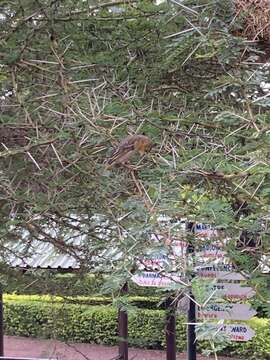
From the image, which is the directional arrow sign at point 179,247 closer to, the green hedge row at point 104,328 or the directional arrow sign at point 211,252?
the directional arrow sign at point 211,252

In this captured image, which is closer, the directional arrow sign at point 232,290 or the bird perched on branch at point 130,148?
the directional arrow sign at point 232,290

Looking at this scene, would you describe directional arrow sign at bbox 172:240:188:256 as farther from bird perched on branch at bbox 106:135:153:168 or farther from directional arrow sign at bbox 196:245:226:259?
bird perched on branch at bbox 106:135:153:168

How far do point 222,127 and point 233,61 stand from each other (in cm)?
15

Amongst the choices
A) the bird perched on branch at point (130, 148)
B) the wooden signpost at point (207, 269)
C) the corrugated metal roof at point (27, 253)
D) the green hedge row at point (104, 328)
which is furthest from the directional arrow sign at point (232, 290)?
the green hedge row at point (104, 328)

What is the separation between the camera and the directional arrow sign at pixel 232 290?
72 cm

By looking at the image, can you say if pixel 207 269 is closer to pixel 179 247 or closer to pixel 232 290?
pixel 179 247

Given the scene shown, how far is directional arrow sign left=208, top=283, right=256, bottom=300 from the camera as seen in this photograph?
72cm

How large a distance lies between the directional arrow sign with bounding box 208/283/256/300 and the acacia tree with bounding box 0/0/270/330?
5 centimetres

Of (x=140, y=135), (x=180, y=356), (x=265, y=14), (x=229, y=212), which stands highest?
(x=265, y=14)

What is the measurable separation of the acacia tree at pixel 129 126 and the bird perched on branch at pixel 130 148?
0.03 meters

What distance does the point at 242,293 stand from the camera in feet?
4.94

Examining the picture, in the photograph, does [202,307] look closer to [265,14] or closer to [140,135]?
[140,135]

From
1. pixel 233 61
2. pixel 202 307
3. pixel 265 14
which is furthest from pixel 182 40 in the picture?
pixel 202 307

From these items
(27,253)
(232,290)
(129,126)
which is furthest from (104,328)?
(129,126)
